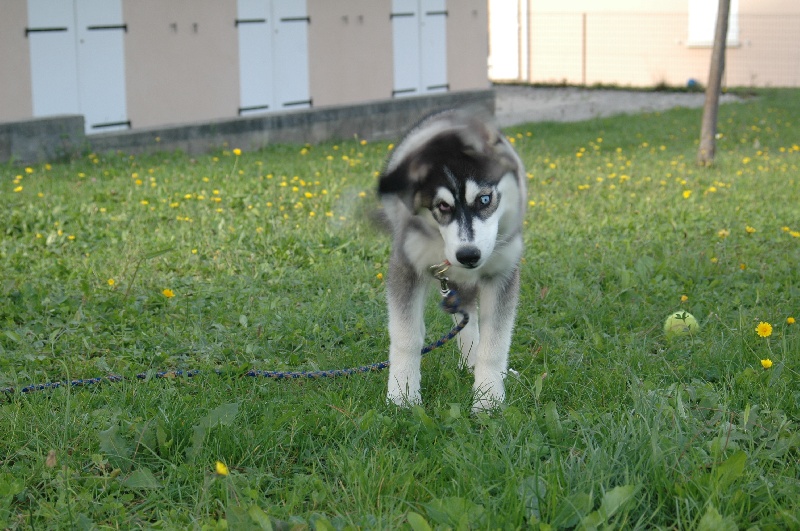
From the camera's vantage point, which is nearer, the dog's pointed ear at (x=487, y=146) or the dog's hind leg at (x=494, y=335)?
the dog's pointed ear at (x=487, y=146)

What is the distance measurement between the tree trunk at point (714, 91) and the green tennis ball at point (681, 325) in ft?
18.4

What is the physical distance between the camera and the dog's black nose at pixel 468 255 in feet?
10.00

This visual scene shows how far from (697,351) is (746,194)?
4.12 meters

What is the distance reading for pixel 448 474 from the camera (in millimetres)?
2838

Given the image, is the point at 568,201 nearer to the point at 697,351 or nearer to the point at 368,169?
the point at 368,169

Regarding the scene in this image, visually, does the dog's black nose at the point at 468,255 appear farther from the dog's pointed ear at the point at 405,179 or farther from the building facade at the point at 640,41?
the building facade at the point at 640,41

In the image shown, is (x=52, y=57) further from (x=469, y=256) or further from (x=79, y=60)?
(x=469, y=256)

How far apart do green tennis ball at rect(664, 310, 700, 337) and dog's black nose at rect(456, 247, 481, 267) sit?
156 centimetres

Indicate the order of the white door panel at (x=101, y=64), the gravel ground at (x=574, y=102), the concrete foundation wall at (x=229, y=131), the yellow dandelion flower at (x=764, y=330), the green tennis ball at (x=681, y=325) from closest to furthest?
the yellow dandelion flower at (x=764, y=330)
the green tennis ball at (x=681, y=325)
the concrete foundation wall at (x=229, y=131)
the white door panel at (x=101, y=64)
the gravel ground at (x=574, y=102)

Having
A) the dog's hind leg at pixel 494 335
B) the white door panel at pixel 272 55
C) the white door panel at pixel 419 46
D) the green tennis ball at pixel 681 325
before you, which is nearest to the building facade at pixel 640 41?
the white door panel at pixel 419 46

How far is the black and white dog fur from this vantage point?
3092mm

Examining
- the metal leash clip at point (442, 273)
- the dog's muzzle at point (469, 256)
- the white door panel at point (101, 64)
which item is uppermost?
the white door panel at point (101, 64)

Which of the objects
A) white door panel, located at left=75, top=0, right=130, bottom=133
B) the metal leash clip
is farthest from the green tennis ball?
white door panel, located at left=75, top=0, right=130, bottom=133

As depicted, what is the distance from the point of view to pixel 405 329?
3.51 m
